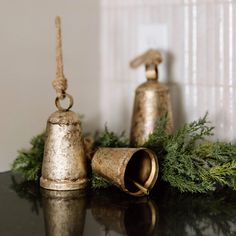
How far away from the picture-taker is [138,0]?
125 cm

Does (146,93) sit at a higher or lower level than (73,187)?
higher

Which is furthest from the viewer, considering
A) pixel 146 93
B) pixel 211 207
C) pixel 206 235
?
pixel 146 93

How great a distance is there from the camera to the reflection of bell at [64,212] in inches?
30.5

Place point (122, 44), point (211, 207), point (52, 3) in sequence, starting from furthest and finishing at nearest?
point (122, 44) → point (52, 3) → point (211, 207)

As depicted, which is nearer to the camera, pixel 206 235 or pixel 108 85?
pixel 206 235

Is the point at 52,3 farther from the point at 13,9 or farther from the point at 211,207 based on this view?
the point at 211,207

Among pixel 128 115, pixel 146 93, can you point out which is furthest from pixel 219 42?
pixel 128 115

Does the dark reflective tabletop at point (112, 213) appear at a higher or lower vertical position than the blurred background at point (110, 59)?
lower

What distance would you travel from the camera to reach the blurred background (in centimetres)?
111

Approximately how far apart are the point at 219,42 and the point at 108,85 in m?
0.34

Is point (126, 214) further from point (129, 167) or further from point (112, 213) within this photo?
point (129, 167)

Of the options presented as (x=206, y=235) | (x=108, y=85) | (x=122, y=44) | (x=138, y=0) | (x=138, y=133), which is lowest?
(x=206, y=235)

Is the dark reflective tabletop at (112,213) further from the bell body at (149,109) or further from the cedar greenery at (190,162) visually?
the bell body at (149,109)

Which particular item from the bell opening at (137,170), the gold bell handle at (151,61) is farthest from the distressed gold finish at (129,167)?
the gold bell handle at (151,61)
